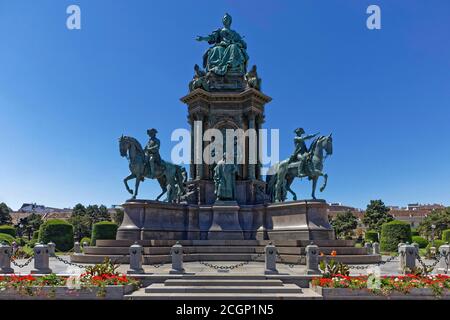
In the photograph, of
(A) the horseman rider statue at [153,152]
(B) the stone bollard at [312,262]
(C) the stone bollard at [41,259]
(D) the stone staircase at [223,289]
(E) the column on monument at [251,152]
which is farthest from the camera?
(E) the column on monument at [251,152]

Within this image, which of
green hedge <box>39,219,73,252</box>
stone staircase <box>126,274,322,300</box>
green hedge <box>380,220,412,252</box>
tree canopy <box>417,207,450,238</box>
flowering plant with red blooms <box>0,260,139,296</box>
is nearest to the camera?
flowering plant with red blooms <box>0,260,139,296</box>

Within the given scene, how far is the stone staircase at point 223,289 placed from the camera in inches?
528

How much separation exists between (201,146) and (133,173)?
19.9ft

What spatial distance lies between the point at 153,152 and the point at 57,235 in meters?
21.9

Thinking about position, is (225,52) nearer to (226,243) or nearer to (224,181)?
(224,181)

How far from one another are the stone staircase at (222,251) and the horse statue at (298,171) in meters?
4.27

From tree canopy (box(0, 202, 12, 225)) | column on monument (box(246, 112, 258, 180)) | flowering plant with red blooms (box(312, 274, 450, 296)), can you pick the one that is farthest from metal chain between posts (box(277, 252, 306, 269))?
tree canopy (box(0, 202, 12, 225))

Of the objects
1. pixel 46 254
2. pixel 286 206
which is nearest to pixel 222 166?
pixel 286 206

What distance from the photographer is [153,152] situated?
88.7 ft

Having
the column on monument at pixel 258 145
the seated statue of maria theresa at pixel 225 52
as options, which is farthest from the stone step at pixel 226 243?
the seated statue of maria theresa at pixel 225 52

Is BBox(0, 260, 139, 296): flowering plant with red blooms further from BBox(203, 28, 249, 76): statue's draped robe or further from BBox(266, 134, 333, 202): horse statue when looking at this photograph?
BBox(203, 28, 249, 76): statue's draped robe

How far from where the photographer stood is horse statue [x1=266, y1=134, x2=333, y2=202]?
2528 centimetres

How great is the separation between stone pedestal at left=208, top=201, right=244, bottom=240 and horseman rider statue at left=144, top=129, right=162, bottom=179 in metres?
4.76

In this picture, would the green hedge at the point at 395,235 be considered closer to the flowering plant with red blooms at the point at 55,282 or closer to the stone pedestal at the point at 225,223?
the stone pedestal at the point at 225,223
